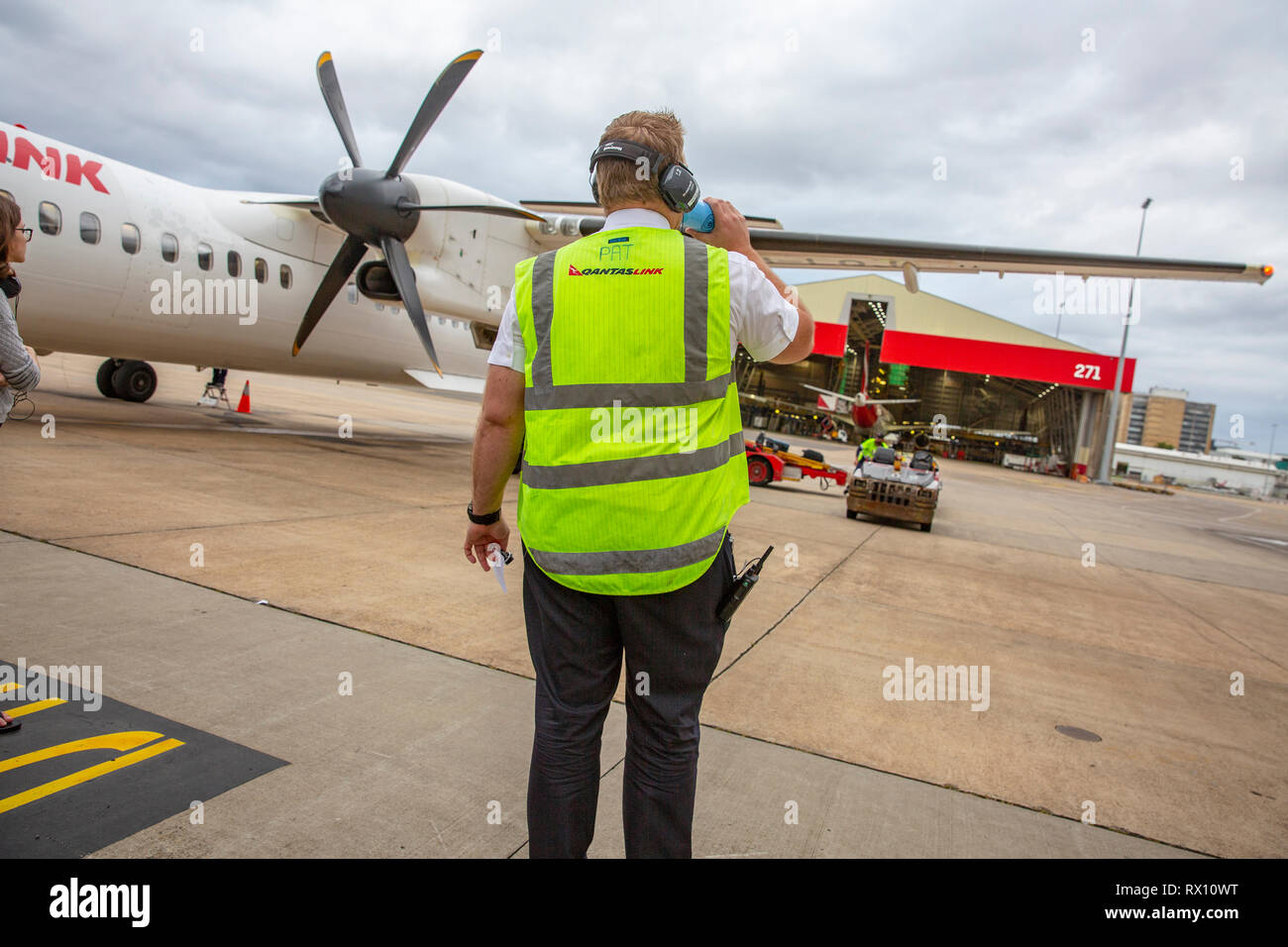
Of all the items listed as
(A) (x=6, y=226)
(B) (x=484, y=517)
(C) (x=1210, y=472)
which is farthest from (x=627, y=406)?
(C) (x=1210, y=472)

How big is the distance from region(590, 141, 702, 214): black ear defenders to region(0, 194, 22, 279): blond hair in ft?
7.16

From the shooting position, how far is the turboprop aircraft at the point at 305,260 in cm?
863

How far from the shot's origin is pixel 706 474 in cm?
183

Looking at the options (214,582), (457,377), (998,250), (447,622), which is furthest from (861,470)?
(214,582)

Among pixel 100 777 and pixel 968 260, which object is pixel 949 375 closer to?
pixel 968 260

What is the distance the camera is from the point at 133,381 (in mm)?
13930

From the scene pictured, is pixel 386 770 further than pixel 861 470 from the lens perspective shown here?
No

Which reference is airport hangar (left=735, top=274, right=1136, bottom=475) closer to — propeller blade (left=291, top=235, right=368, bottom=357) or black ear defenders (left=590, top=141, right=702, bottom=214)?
propeller blade (left=291, top=235, right=368, bottom=357)

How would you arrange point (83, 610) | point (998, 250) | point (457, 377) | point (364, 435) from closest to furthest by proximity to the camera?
point (83, 610) → point (998, 250) → point (457, 377) → point (364, 435)

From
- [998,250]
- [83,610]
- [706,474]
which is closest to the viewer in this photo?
[706,474]

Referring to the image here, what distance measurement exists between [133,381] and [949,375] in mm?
58072

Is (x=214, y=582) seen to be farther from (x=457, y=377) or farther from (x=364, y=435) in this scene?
(x=364, y=435)
